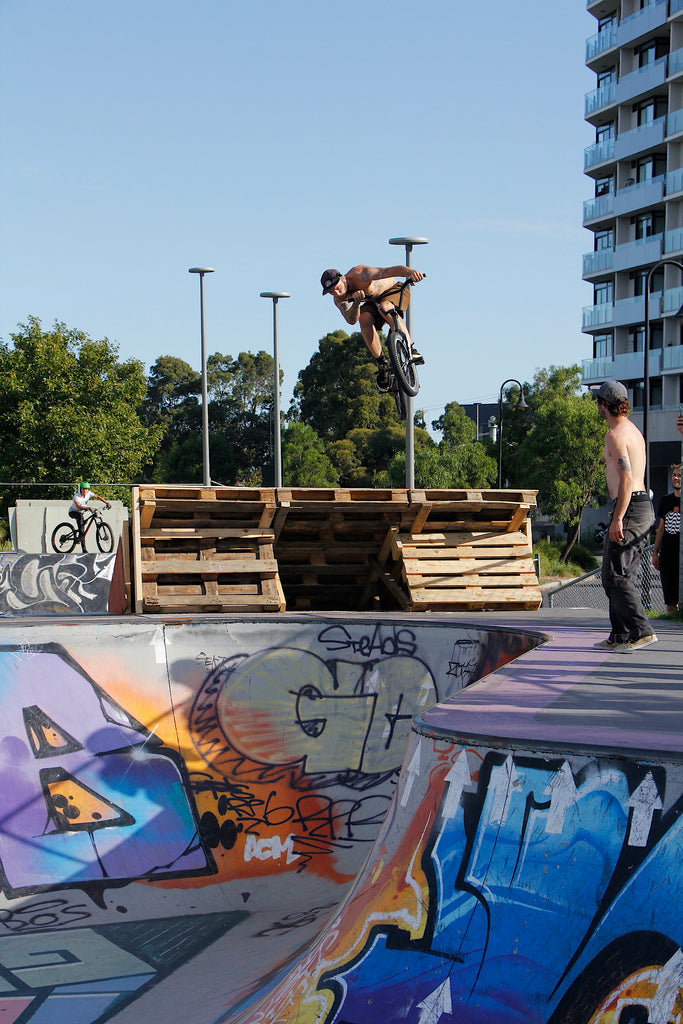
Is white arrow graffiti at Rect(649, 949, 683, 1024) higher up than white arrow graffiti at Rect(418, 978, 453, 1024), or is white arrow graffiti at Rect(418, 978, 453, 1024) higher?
white arrow graffiti at Rect(649, 949, 683, 1024)

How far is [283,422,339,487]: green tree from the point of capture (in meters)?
46.3

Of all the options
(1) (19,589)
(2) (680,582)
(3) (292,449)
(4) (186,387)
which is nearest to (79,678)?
(2) (680,582)

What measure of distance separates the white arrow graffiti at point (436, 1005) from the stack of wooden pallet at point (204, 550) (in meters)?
8.45

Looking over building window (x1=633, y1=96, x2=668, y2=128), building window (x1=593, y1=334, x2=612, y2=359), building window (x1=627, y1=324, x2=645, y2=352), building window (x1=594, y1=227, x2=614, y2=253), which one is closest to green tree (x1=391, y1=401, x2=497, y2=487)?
building window (x1=627, y1=324, x2=645, y2=352)

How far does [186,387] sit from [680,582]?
241 ft

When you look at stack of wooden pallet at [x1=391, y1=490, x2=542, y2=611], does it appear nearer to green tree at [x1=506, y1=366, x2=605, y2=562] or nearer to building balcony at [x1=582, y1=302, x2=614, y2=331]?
green tree at [x1=506, y1=366, x2=605, y2=562]

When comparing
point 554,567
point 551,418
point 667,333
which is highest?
point 667,333

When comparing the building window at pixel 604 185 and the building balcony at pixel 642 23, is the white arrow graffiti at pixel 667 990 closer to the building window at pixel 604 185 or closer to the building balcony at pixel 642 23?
the building balcony at pixel 642 23

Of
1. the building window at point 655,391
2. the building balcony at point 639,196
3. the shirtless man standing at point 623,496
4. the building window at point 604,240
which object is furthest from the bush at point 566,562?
the building window at point 604,240

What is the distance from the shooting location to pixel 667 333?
153ft

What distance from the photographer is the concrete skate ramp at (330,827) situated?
3.10 meters

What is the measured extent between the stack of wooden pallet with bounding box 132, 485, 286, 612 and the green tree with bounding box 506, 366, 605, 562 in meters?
26.6

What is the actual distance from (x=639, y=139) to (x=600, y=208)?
4308mm

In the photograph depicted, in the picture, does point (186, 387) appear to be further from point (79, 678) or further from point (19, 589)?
point (79, 678)
